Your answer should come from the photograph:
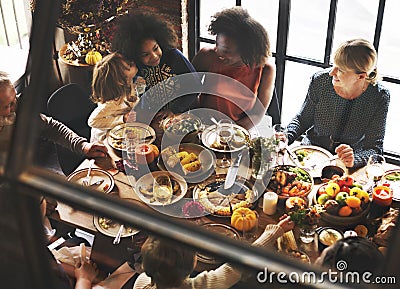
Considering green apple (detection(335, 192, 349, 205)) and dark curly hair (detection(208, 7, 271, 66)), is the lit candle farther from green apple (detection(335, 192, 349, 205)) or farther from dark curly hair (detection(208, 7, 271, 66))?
dark curly hair (detection(208, 7, 271, 66))

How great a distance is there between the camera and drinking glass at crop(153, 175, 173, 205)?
7.87 feet

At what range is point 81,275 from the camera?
2.20 m

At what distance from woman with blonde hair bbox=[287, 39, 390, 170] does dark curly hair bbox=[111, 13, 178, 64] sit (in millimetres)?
802

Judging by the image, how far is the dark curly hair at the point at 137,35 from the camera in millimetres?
2838

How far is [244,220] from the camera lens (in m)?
2.21

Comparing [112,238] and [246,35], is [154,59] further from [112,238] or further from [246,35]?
[112,238]

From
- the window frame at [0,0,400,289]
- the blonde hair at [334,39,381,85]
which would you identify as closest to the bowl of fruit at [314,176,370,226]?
the blonde hair at [334,39,381,85]

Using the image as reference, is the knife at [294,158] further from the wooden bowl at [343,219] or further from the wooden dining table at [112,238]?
the wooden bowl at [343,219]

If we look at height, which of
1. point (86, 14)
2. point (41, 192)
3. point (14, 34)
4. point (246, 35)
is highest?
point (41, 192)

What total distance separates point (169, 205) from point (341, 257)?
52.2 inches

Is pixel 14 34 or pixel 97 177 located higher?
pixel 14 34

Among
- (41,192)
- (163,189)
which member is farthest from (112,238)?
(41,192)

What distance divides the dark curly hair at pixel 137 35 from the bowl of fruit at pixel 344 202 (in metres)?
1.18

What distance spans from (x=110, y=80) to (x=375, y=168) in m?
1.30
